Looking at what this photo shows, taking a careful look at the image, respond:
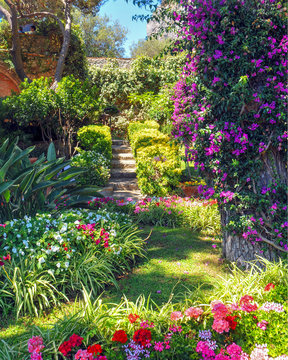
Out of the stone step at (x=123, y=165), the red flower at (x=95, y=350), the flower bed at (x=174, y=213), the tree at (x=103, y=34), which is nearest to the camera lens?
the red flower at (x=95, y=350)

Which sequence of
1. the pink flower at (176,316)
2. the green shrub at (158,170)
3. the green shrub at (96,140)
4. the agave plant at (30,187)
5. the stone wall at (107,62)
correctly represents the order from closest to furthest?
1. the pink flower at (176,316)
2. the agave plant at (30,187)
3. the green shrub at (158,170)
4. the green shrub at (96,140)
5. the stone wall at (107,62)

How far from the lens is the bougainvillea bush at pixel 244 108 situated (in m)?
2.75

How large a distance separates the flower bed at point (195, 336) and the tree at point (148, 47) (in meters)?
20.6

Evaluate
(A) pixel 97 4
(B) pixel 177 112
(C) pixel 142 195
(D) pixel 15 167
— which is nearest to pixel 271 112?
(B) pixel 177 112

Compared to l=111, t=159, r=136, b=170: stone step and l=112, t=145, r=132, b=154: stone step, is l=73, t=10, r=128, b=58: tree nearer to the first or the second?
l=112, t=145, r=132, b=154: stone step

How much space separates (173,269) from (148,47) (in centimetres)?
2256

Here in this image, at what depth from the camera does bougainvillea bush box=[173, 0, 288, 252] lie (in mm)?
2748

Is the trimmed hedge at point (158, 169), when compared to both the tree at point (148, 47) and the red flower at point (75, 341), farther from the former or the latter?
the tree at point (148, 47)

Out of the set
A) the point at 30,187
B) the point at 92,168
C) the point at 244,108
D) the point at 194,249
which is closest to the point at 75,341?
the point at 30,187

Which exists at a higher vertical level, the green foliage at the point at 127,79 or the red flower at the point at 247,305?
the green foliage at the point at 127,79

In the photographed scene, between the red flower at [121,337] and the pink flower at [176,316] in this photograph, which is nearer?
the red flower at [121,337]

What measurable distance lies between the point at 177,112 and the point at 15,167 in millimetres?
2067

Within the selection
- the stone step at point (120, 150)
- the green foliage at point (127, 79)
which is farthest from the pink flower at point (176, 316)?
the green foliage at point (127, 79)

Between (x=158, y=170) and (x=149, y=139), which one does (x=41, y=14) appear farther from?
(x=158, y=170)
